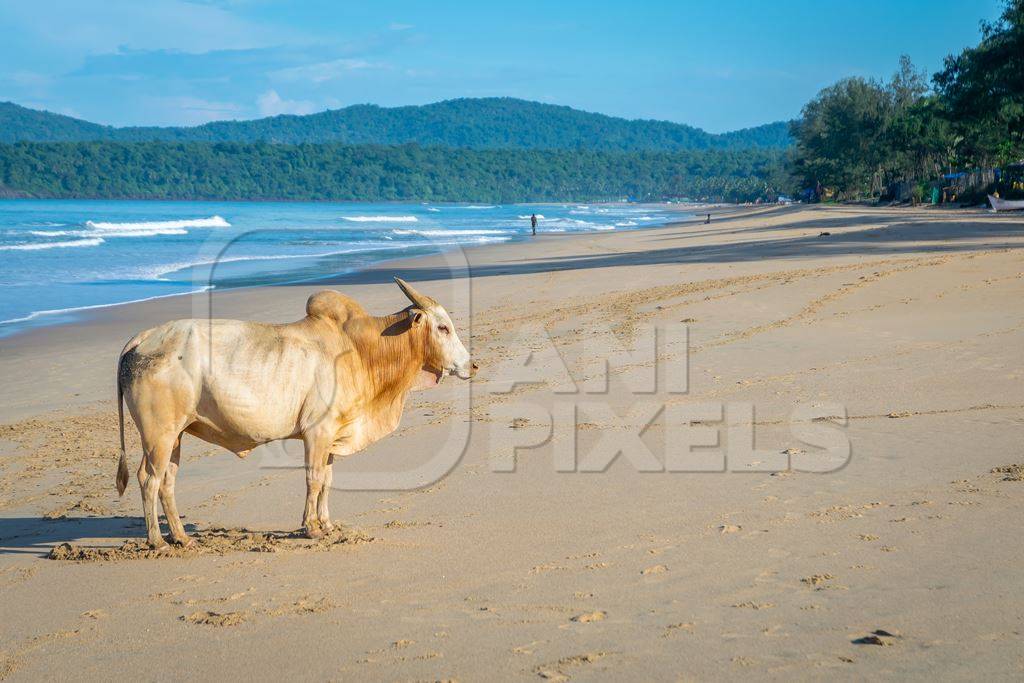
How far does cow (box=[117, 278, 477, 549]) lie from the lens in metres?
6.28

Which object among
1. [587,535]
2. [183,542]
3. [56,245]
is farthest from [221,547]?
[56,245]

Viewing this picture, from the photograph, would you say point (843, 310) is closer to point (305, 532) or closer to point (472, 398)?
point (472, 398)

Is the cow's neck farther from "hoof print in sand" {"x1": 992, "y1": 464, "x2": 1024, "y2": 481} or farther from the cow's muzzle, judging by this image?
"hoof print in sand" {"x1": 992, "y1": 464, "x2": 1024, "y2": 481}

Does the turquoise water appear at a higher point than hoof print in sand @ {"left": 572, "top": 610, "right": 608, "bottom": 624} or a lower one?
higher

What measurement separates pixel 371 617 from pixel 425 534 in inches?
55.7

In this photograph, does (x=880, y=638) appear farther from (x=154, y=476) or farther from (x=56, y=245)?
(x=56, y=245)

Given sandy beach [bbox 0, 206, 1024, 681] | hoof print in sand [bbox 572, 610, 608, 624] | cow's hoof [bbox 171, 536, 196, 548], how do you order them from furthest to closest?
1. cow's hoof [bbox 171, 536, 196, 548]
2. hoof print in sand [bbox 572, 610, 608, 624]
3. sandy beach [bbox 0, 206, 1024, 681]

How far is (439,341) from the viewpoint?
696cm

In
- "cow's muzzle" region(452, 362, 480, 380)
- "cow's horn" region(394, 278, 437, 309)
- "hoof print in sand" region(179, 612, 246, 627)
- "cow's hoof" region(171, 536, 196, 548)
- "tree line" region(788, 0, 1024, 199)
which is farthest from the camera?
"tree line" region(788, 0, 1024, 199)

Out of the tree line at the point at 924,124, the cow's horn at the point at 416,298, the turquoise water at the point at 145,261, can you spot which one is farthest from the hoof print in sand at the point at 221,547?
the tree line at the point at 924,124

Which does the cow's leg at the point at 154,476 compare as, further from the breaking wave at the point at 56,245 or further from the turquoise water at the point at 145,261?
the breaking wave at the point at 56,245

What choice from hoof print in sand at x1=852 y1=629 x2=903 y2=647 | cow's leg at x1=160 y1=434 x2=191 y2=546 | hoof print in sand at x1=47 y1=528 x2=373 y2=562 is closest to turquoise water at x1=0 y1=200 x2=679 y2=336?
cow's leg at x1=160 y1=434 x2=191 y2=546

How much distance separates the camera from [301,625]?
16.8ft

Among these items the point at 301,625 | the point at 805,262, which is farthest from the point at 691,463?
the point at 805,262
